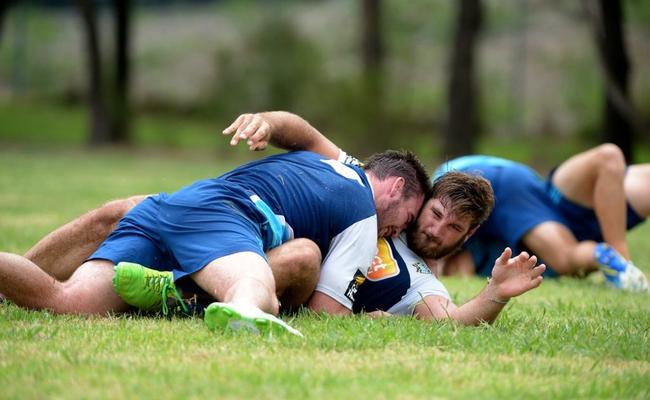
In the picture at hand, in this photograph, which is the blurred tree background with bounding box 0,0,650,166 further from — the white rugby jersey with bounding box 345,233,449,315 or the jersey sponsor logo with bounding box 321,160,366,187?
the white rugby jersey with bounding box 345,233,449,315

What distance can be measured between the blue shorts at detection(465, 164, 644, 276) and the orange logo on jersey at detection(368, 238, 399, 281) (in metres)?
2.51

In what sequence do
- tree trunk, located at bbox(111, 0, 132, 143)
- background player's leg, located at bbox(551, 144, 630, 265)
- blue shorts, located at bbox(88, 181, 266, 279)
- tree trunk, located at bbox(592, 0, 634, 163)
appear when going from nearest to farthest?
blue shorts, located at bbox(88, 181, 266, 279) → background player's leg, located at bbox(551, 144, 630, 265) → tree trunk, located at bbox(592, 0, 634, 163) → tree trunk, located at bbox(111, 0, 132, 143)

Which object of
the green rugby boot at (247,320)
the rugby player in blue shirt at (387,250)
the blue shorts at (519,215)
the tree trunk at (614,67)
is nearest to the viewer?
the green rugby boot at (247,320)

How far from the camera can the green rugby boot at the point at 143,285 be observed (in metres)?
4.36

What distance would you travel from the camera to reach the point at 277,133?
510 centimetres

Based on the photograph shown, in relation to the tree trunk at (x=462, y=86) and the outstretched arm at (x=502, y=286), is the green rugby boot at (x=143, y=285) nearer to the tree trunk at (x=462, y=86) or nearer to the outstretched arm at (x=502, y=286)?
the outstretched arm at (x=502, y=286)

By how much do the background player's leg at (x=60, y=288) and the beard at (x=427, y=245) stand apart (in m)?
1.42

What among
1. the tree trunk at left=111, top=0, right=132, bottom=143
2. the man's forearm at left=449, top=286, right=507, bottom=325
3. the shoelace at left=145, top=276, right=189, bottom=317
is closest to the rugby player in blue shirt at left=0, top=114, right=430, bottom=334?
the shoelace at left=145, top=276, right=189, bottom=317

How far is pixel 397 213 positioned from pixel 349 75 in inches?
698

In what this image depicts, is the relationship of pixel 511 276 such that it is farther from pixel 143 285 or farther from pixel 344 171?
pixel 143 285

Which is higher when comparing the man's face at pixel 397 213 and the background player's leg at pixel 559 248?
the man's face at pixel 397 213

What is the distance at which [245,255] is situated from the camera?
4281 millimetres

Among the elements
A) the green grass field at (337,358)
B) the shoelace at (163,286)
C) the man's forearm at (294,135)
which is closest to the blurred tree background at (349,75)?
the man's forearm at (294,135)

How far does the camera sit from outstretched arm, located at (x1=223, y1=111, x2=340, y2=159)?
15.7 ft
